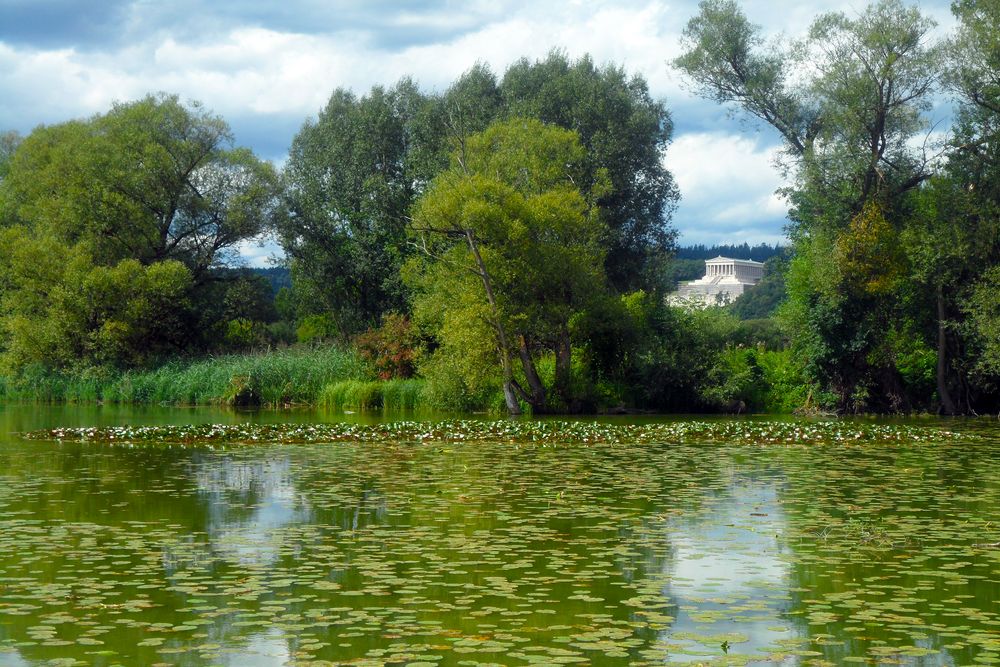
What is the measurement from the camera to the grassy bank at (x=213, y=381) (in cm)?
4078

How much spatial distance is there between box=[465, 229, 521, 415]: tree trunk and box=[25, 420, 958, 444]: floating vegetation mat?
7676 millimetres

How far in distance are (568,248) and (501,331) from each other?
3847 mm

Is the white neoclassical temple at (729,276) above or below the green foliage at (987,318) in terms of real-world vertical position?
above

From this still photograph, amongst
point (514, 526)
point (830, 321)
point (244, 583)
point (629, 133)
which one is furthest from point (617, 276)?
point (244, 583)

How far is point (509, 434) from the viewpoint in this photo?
79.6 ft

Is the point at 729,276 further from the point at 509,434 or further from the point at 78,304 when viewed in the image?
the point at 509,434

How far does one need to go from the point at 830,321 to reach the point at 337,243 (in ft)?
85.2

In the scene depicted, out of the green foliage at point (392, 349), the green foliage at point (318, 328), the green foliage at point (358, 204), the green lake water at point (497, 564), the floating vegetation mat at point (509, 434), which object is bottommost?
the green lake water at point (497, 564)

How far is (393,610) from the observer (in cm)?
772

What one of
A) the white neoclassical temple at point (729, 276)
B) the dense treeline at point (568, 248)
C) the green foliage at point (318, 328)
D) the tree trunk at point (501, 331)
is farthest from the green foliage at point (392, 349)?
the white neoclassical temple at point (729, 276)

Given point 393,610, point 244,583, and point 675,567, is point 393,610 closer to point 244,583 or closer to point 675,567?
point 244,583

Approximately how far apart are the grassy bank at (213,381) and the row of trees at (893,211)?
16701mm

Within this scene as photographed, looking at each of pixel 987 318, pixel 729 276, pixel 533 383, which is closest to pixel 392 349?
pixel 533 383

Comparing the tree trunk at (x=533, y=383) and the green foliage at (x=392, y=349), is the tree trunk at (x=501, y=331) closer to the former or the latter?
the tree trunk at (x=533, y=383)
